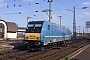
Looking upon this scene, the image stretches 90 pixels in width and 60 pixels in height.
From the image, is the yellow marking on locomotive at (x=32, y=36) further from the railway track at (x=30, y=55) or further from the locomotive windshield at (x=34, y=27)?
the railway track at (x=30, y=55)

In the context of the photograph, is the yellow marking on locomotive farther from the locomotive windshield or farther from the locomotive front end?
the locomotive windshield

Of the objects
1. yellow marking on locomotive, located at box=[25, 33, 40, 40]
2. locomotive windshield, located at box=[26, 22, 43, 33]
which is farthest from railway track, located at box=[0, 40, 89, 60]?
locomotive windshield, located at box=[26, 22, 43, 33]

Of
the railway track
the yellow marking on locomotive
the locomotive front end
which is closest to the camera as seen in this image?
the railway track

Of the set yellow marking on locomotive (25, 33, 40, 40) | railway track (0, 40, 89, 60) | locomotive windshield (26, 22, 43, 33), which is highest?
locomotive windshield (26, 22, 43, 33)

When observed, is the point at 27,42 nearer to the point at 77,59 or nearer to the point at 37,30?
the point at 37,30

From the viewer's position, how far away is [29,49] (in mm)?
23328

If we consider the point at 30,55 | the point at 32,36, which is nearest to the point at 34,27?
the point at 32,36

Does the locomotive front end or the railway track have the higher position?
the locomotive front end

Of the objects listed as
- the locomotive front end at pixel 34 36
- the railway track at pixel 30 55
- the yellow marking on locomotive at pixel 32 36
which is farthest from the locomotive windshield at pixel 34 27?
the railway track at pixel 30 55

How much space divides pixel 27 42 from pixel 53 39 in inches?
229

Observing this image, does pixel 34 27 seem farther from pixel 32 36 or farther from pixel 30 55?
pixel 30 55

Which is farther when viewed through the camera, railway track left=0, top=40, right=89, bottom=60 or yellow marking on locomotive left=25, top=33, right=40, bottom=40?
yellow marking on locomotive left=25, top=33, right=40, bottom=40

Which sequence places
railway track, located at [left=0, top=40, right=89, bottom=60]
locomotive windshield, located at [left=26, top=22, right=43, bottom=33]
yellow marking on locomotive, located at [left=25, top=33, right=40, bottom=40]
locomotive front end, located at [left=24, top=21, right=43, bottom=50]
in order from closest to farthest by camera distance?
1. railway track, located at [left=0, top=40, right=89, bottom=60]
2. locomotive front end, located at [left=24, top=21, right=43, bottom=50]
3. yellow marking on locomotive, located at [left=25, top=33, right=40, bottom=40]
4. locomotive windshield, located at [left=26, top=22, right=43, bottom=33]

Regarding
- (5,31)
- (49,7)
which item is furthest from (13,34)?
(49,7)
